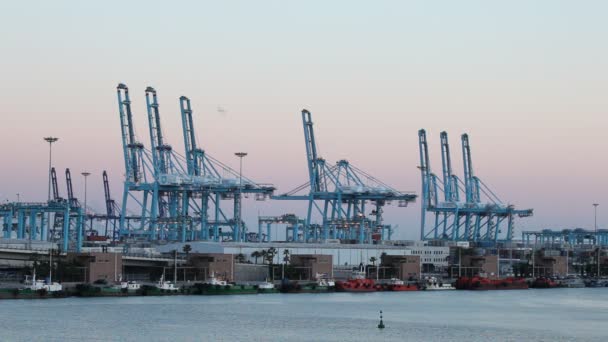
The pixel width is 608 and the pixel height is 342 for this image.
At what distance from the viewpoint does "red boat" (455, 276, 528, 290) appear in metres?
130

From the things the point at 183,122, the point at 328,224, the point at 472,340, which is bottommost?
the point at 472,340

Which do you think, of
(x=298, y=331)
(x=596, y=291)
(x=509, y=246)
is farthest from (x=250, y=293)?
(x=509, y=246)

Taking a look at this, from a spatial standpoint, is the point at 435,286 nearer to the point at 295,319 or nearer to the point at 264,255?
the point at 264,255

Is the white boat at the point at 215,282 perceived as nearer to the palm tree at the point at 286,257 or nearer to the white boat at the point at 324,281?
the white boat at the point at 324,281

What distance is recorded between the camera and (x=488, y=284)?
132 m

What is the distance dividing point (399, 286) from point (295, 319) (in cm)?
4288

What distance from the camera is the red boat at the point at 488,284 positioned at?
13012cm

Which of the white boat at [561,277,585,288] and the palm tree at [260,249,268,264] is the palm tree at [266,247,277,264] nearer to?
the palm tree at [260,249,268,264]

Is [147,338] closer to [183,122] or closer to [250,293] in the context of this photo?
[250,293]

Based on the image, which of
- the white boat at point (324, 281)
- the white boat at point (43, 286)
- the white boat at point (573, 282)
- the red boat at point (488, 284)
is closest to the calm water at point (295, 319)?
the white boat at point (43, 286)

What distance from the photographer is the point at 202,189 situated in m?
157

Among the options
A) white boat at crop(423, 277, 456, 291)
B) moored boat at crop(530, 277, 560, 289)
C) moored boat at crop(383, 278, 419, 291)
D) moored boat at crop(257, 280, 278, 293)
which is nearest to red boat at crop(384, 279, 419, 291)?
moored boat at crop(383, 278, 419, 291)

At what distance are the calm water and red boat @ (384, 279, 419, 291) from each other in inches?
535

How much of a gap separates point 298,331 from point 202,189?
84203 mm
